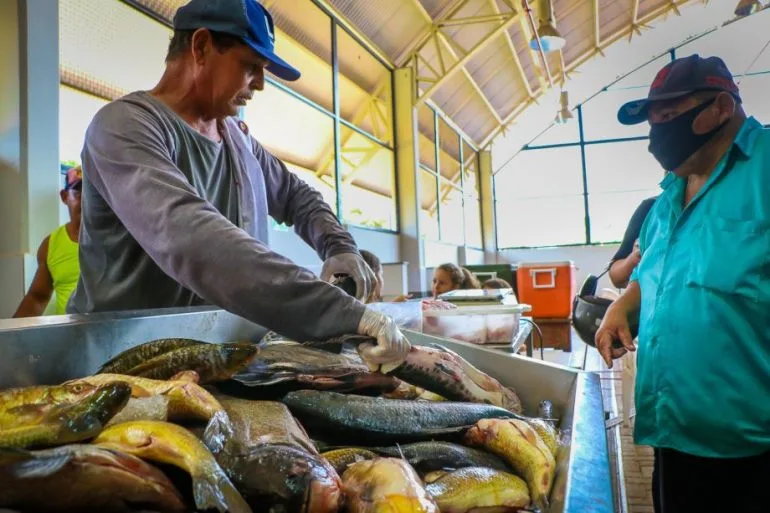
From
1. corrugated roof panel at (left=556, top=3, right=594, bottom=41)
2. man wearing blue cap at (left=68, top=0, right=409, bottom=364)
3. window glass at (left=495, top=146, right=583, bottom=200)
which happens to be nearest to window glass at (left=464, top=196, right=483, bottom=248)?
window glass at (left=495, top=146, right=583, bottom=200)

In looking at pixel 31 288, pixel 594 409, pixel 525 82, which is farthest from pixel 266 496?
pixel 525 82

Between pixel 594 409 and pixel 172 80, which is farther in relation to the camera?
pixel 172 80

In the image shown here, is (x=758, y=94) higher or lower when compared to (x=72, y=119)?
higher

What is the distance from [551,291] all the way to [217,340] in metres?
5.08

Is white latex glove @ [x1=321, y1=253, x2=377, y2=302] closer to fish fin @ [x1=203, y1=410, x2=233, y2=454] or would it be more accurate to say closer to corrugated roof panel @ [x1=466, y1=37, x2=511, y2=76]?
fish fin @ [x1=203, y1=410, x2=233, y2=454]

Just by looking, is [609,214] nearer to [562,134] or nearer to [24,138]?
[562,134]

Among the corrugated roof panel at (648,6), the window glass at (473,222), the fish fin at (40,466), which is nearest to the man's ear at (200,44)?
the fish fin at (40,466)

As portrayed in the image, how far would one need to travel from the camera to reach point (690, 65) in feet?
5.78

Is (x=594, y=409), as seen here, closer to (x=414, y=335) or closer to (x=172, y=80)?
(x=414, y=335)

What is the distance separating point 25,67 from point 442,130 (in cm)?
888

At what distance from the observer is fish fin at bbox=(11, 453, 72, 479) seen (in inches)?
20.6

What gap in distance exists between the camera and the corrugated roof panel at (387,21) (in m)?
6.41

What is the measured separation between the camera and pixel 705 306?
59.9 inches

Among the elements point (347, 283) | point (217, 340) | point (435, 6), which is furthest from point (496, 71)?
point (217, 340)
